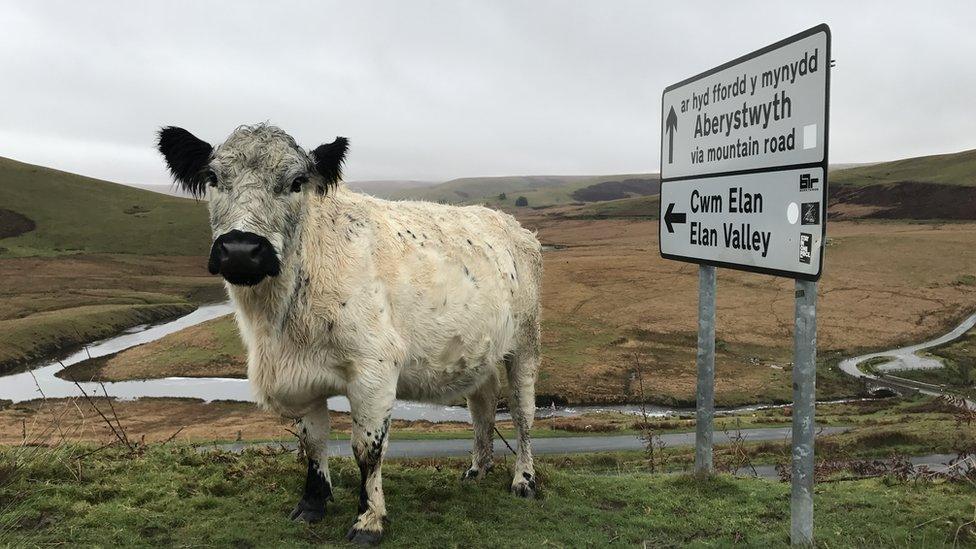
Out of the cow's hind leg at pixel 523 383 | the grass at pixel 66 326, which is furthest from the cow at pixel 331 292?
the grass at pixel 66 326

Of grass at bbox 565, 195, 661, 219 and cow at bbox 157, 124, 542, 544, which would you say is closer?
cow at bbox 157, 124, 542, 544

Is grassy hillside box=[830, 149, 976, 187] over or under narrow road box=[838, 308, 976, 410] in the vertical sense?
over

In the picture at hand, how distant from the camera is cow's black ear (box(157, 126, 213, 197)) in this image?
5570 mm

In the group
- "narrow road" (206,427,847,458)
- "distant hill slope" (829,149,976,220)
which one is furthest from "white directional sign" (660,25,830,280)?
"distant hill slope" (829,149,976,220)

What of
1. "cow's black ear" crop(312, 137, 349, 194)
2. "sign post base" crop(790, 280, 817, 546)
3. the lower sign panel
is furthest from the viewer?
"cow's black ear" crop(312, 137, 349, 194)

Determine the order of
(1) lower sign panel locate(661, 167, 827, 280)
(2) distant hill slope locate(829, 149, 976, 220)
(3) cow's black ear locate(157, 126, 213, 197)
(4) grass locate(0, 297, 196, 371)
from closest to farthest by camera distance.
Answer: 1. (1) lower sign panel locate(661, 167, 827, 280)
2. (3) cow's black ear locate(157, 126, 213, 197)
3. (4) grass locate(0, 297, 196, 371)
4. (2) distant hill slope locate(829, 149, 976, 220)

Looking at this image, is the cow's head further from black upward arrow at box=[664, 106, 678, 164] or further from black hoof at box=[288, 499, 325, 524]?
black upward arrow at box=[664, 106, 678, 164]

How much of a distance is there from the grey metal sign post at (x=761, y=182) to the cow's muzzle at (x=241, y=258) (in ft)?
15.3

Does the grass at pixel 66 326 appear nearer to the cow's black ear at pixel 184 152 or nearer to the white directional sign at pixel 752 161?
the cow's black ear at pixel 184 152

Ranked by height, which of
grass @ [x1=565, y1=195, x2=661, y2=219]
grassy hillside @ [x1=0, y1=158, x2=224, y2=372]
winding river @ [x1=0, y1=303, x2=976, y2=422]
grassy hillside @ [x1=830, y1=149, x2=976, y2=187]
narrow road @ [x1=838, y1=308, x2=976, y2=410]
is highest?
grassy hillside @ [x1=830, y1=149, x2=976, y2=187]

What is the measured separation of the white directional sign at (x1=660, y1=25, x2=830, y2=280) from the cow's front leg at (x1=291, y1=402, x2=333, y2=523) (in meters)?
4.94

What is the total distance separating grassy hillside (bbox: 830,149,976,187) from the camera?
132 meters

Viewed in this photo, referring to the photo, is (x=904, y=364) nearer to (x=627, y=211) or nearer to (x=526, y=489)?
(x=526, y=489)

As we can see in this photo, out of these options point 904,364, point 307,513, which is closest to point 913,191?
point 904,364
